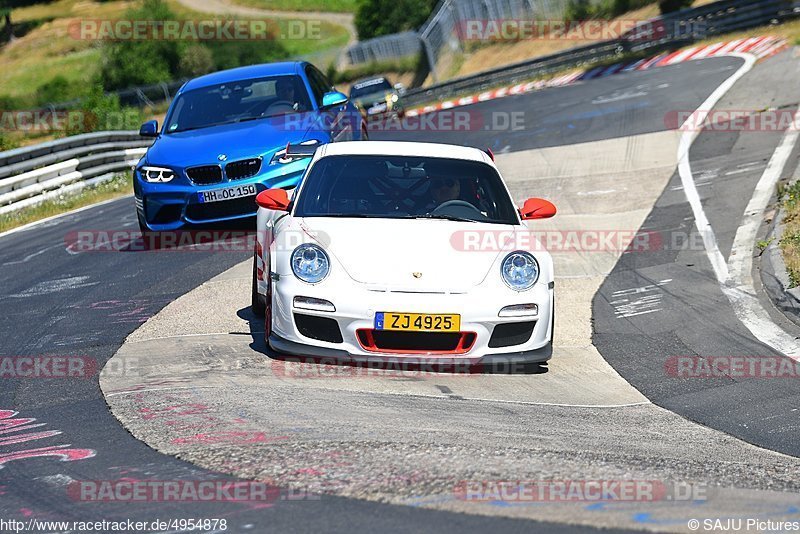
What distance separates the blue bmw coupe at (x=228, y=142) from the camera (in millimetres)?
11570

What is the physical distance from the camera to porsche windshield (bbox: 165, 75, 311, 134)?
41.3 feet

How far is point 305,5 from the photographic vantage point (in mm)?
101625

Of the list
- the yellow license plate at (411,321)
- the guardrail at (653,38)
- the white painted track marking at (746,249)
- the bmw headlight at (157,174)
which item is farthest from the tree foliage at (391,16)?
the yellow license plate at (411,321)

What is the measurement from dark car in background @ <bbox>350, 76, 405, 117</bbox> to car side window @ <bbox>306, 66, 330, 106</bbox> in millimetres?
17891

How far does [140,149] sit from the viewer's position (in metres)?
23.4

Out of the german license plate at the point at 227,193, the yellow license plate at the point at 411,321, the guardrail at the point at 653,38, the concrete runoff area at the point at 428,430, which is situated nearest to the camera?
the concrete runoff area at the point at 428,430

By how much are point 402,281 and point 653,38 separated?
27171 mm

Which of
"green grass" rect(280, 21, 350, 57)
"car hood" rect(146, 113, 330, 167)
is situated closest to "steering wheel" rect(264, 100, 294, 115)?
"car hood" rect(146, 113, 330, 167)

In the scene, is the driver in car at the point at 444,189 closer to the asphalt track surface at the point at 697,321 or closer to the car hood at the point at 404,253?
the car hood at the point at 404,253

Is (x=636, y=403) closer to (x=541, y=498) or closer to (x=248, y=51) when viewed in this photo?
(x=541, y=498)

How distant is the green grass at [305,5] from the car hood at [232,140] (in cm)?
8925

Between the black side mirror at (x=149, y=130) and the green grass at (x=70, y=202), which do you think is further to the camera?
the green grass at (x=70, y=202)

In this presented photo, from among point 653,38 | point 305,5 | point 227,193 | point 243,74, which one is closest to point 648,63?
point 653,38

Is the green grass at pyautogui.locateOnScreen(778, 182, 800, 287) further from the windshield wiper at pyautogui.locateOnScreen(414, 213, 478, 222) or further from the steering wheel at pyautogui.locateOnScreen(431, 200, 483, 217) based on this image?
the windshield wiper at pyautogui.locateOnScreen(414, 213, 478, 222)
